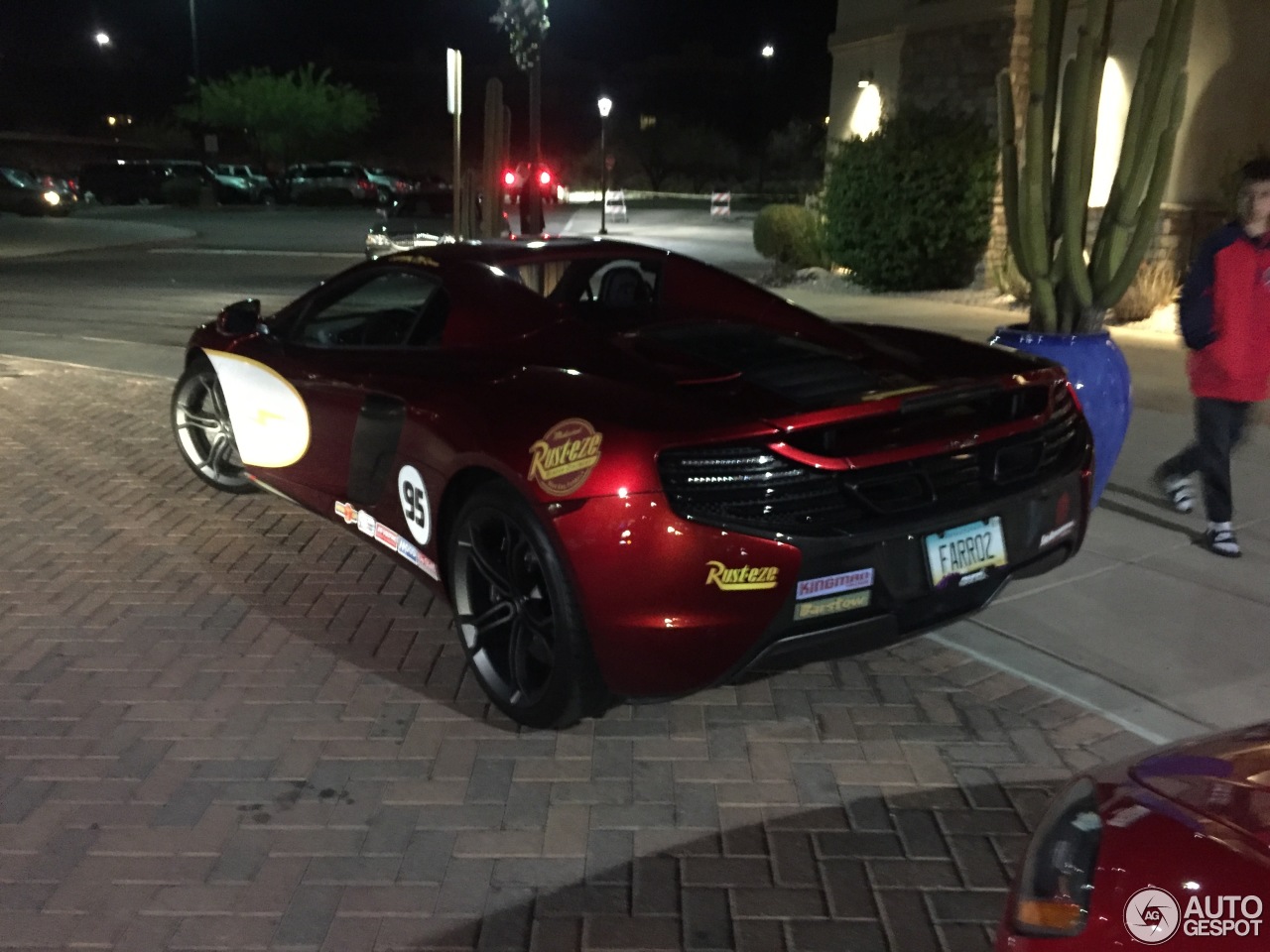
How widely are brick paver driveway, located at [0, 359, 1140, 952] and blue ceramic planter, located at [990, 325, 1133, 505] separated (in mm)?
1587

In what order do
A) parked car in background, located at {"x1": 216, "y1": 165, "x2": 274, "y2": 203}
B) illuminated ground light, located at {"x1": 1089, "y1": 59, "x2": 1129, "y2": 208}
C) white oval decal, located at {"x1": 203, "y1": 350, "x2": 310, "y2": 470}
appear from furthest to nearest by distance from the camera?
parked car in background, located at {"x1": 216, "y1": 165, "x2": 274, "y2": 203} → illuminated ground light, located at {"x1": 1089, "y1": 59, "x2": 1129, "y2": 208} → white oval decal, located at {"x1": 203, "y1": 350, "x2": 310, "y2": 470}

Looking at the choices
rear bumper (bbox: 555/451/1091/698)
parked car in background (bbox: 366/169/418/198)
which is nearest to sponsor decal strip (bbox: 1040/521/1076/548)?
rear bumper (bbox: 555/451/1091/698)

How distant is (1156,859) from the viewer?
171 centimetres

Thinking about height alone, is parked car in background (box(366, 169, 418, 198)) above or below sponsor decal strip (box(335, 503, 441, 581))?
above

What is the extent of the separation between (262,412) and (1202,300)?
414 cm

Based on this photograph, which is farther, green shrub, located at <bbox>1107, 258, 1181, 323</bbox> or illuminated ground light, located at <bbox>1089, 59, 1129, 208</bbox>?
illuminated ground light, located at <bbox>1089, 59, 1129, 208</bbox>

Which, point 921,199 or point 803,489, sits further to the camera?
point 921,199

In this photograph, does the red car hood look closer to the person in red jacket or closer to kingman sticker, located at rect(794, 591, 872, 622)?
kingman sticker, located at rect(794, 591, 872, 622)

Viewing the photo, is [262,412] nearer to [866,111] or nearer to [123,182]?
[866,111]

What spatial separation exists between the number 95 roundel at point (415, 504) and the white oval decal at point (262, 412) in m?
0.84

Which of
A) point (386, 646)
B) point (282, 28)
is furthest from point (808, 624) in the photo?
point (282, 28)

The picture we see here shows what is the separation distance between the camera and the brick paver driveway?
2.84 meters

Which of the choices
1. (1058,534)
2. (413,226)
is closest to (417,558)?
(1058,534)

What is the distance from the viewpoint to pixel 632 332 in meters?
4.21
